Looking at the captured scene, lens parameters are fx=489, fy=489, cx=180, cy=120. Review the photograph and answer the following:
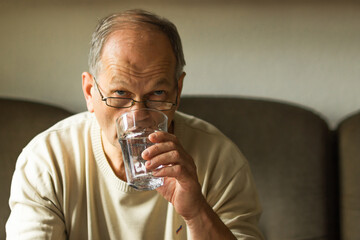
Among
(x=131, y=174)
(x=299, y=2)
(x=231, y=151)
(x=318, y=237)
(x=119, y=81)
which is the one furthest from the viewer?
(x=299, y=2)

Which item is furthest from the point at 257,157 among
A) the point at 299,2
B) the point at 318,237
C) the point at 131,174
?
the point at 131,174

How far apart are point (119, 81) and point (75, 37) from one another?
101cm

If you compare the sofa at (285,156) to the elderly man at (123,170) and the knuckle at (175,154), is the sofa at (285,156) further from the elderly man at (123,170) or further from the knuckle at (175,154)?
the knuckle at (175,154)

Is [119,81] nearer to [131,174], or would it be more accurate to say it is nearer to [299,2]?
[131,174]

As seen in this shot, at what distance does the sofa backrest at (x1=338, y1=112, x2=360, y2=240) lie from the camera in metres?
2.00

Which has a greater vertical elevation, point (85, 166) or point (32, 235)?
point (85, 166)

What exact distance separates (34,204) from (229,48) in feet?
4.02

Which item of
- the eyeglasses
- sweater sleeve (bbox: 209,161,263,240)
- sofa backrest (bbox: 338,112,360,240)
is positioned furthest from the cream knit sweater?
sofa backrest (bbox: 338,112,360,240)

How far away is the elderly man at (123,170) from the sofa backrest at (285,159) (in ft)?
1.26

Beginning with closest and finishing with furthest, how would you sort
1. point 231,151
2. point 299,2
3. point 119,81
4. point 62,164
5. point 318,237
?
point 119,81, point 62,164, point 231,151, point 318,237, point 299,2

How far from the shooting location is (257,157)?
80.6 inches

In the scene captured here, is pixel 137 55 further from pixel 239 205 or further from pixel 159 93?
pixel 239 205

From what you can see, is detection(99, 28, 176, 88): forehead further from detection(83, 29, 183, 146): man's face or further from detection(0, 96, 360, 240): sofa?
detection(0, 96, 360, 240): sofa

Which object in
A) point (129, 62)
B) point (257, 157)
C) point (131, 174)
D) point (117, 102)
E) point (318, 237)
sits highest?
point (129, 62)
